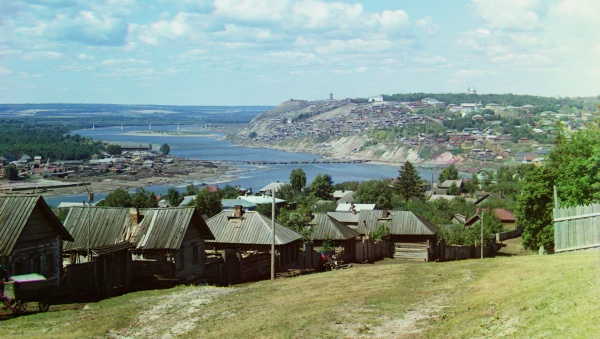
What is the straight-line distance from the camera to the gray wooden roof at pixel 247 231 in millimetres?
39031

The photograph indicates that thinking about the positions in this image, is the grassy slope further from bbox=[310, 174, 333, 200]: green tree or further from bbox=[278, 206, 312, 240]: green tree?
bbox=[310, 174, 333, 200]: green tree

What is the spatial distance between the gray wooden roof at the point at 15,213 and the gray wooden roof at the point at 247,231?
1483 centimetres

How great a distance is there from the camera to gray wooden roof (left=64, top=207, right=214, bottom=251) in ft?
102

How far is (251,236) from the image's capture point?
3956cm

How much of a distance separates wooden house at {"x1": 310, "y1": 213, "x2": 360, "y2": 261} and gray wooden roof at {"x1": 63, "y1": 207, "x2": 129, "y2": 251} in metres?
17.3

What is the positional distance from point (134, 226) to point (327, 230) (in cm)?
1960

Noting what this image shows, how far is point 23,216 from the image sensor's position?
25250 millimetres

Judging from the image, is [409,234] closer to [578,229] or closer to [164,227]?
[164,227]

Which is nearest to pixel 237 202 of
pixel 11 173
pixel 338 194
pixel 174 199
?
pixel 174 199

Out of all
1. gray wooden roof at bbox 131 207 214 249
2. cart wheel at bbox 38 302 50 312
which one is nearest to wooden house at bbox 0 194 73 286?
cart wheel at bbox 38 302 50 312

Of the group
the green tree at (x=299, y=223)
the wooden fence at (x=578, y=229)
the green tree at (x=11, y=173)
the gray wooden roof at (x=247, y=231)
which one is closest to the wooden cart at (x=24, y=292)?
the gray wooden roof at (x=247, y=231)

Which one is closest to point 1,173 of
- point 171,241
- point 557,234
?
point 171,241

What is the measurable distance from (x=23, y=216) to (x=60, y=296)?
11.2 feet

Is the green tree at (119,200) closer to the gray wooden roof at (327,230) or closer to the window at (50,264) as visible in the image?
the gray wooden roof at (327,230)
